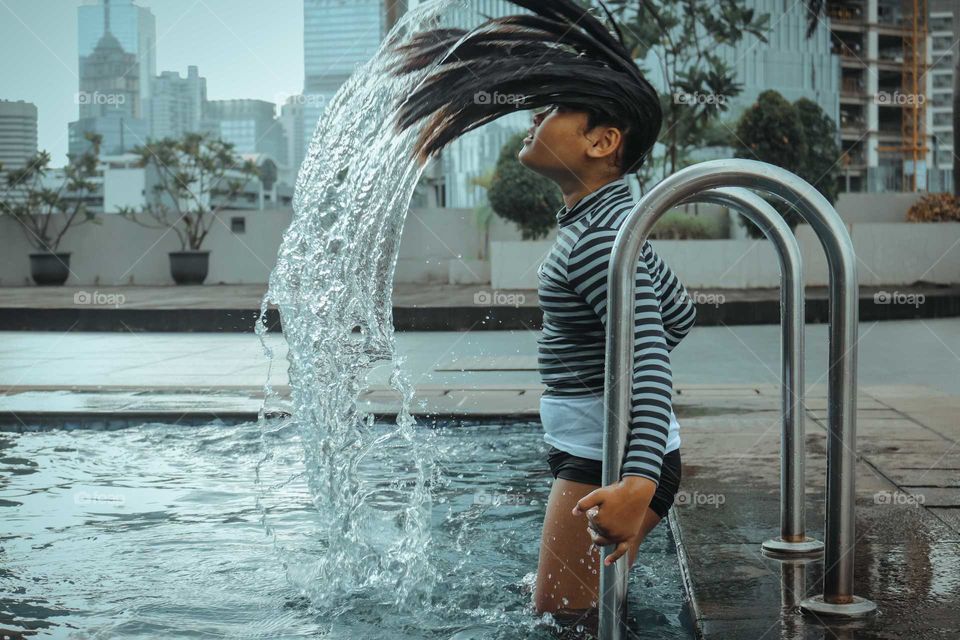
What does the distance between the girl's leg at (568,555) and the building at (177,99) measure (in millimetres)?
39643

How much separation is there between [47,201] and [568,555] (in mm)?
21688

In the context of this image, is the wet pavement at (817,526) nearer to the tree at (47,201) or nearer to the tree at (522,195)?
the tree at (522,195)

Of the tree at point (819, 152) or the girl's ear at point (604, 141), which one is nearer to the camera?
the girl's ear at point (604, 141)

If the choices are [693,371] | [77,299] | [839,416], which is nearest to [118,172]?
[77,299]

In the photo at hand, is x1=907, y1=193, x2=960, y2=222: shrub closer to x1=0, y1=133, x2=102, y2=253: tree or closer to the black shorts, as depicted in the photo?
x1=0, y1=133, x2=102, y2=253: tree

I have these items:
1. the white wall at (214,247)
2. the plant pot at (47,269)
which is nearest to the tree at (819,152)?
the white wall at (214,247)

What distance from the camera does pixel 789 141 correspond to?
16125 mm

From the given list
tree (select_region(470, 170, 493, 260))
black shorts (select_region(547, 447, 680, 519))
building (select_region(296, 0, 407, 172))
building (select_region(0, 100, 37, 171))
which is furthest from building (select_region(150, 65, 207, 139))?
black shorts (select_region(547, 447, 680, 519))

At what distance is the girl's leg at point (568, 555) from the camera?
7.37 feet

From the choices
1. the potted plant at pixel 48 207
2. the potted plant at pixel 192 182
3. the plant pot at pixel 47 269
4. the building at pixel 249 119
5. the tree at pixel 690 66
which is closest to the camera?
the tree at pixel 690 66

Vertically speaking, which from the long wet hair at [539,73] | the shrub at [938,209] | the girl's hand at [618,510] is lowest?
the girl's hand at [618,510]

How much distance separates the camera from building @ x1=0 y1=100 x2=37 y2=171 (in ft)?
78.6

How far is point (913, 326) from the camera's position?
12.7 metres

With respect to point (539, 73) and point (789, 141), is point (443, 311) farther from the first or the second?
point (539, 73)
